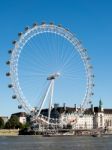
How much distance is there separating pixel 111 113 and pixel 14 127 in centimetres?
5058

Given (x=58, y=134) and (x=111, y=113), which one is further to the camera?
(x=111, y=113)

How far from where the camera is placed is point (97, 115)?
531 ft

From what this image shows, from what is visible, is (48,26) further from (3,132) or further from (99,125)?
(99,125)

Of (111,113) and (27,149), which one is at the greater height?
(111,113)

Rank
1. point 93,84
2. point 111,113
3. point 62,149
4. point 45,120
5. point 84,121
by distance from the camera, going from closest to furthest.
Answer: point 62,149
point 93,84
point 45,120
point 84,121
point 111,113

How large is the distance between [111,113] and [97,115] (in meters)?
10.2

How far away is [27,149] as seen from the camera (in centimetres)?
4972

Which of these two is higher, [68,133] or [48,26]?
[48,26]

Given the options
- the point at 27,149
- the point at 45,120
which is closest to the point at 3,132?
the point at 45,120

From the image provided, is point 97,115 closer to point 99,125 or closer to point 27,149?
point 99,125

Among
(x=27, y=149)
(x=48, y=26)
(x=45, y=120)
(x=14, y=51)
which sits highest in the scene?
(x=48, y=26)

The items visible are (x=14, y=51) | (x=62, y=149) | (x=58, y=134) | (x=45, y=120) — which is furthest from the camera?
(x=58, y=134)

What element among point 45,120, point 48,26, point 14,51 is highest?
point 48,26

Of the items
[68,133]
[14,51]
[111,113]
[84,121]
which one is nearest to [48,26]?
[14,51]
